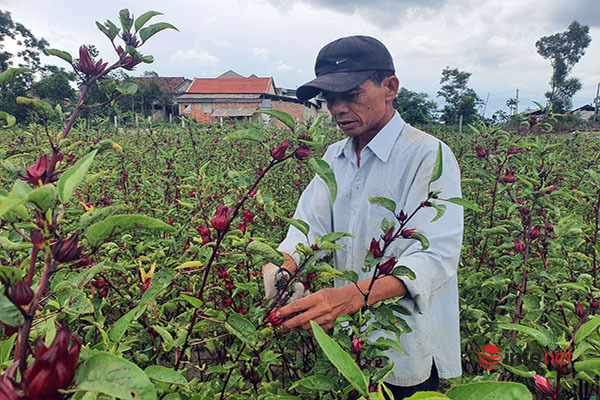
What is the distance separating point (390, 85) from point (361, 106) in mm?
201

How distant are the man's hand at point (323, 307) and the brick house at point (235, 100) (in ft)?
108

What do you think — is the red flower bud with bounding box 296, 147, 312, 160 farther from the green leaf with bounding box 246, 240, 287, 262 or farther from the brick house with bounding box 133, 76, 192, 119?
the brick house with bounding box 133, 76, 192, 119

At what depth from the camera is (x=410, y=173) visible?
1498 millimetres

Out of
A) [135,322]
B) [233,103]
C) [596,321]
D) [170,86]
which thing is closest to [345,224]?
[135,322]

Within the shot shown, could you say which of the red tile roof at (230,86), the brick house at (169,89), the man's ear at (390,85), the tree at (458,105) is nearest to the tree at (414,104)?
the tree at (458,105)

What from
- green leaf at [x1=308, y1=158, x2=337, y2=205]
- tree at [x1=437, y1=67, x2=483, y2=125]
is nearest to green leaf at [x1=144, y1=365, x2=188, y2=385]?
green leaf at [x1=308, y1=158, x2=337, y2=205]

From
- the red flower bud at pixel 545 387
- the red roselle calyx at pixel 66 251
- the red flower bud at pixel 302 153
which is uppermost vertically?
the red flower bud at pixel 302 153

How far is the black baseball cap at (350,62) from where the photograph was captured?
1.54 metres

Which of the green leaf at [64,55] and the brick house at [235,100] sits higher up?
the brick house at [235,100]

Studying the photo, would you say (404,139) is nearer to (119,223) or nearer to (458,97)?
(119,223)

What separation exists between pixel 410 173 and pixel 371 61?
1.67 ft

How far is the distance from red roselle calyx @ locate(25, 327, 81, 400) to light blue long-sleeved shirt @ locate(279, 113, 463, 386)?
0.96 m

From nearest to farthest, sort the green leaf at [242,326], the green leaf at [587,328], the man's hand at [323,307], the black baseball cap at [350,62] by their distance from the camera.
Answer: the green leaf at [587,328]
the green leaf at [242,326]
the man's hand at [323,307]
the black baseball cap at [350,62]

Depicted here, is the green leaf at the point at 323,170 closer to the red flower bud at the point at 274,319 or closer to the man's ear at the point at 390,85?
the red flower bud at the point at 274,319
